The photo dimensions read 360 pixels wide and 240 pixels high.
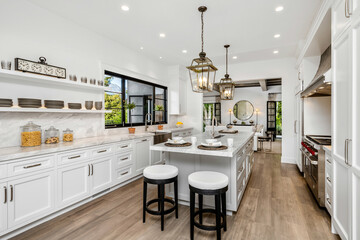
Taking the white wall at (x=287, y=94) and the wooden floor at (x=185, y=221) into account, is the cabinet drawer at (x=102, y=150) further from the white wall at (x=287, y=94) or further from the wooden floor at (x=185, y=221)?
the white wall at (x=287, y=94)

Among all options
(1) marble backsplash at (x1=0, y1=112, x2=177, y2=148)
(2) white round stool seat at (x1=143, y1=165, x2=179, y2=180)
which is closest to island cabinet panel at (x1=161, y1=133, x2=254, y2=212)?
(2) white round stool seat at (x1=143, y1=165, x2=179, y2=180)

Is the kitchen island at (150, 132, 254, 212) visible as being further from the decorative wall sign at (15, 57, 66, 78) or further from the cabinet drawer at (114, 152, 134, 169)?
the decorative wall sign at (15, 57, 66, 78)

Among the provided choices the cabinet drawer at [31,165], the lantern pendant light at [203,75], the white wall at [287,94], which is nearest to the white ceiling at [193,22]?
the lantern pendant light at [203,75]

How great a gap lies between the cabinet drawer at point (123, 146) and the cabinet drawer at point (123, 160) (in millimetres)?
91

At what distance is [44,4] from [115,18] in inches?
39.3

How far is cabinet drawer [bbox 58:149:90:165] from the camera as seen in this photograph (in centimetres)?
245

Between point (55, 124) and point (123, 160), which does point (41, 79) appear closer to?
point (55, 124)

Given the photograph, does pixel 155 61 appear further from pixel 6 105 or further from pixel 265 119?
pixel 265 119

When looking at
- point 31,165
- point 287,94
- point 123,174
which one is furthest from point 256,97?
point 31,165

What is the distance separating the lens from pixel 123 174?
352cm

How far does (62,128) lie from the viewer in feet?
10.1

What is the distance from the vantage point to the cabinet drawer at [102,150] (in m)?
2.91

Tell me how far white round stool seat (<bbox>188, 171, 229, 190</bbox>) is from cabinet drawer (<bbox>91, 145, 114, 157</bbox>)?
1699mm

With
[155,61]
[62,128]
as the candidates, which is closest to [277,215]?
[62,128]
